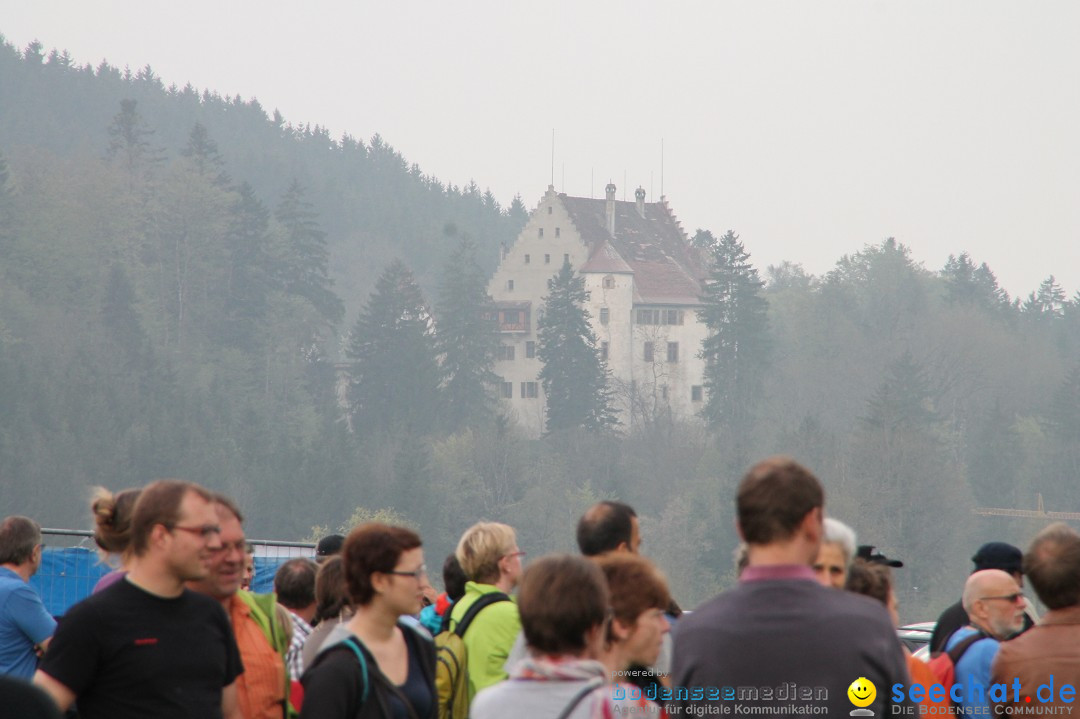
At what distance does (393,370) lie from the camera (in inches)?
3425

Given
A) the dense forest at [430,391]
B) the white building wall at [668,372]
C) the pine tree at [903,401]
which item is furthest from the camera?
the white building wall at [668,372]

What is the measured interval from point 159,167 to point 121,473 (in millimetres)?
30565

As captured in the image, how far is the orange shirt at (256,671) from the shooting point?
14.8ft

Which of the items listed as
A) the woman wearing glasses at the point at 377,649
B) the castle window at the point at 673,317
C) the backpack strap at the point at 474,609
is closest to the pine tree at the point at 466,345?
the castle window at the point at 673,317

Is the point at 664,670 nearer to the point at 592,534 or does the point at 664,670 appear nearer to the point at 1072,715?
the point at 592,534

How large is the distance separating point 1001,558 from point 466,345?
83.1 m

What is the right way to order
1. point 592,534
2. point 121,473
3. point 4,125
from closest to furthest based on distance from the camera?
point 592,534 < point 121,473 < point 4,125

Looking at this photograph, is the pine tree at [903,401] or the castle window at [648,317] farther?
the castle window at [648,317]

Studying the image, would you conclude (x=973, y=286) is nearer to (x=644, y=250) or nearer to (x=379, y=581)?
(x=644, y=250)

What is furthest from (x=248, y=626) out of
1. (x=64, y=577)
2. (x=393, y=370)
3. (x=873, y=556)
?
(x=393, y=370)

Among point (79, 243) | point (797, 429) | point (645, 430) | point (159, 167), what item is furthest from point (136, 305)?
point (797, 429)

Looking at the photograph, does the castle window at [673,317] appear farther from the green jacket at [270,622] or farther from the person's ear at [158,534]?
the person's ear at [158,534]

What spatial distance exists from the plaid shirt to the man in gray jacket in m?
2.28

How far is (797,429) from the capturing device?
81812mm
